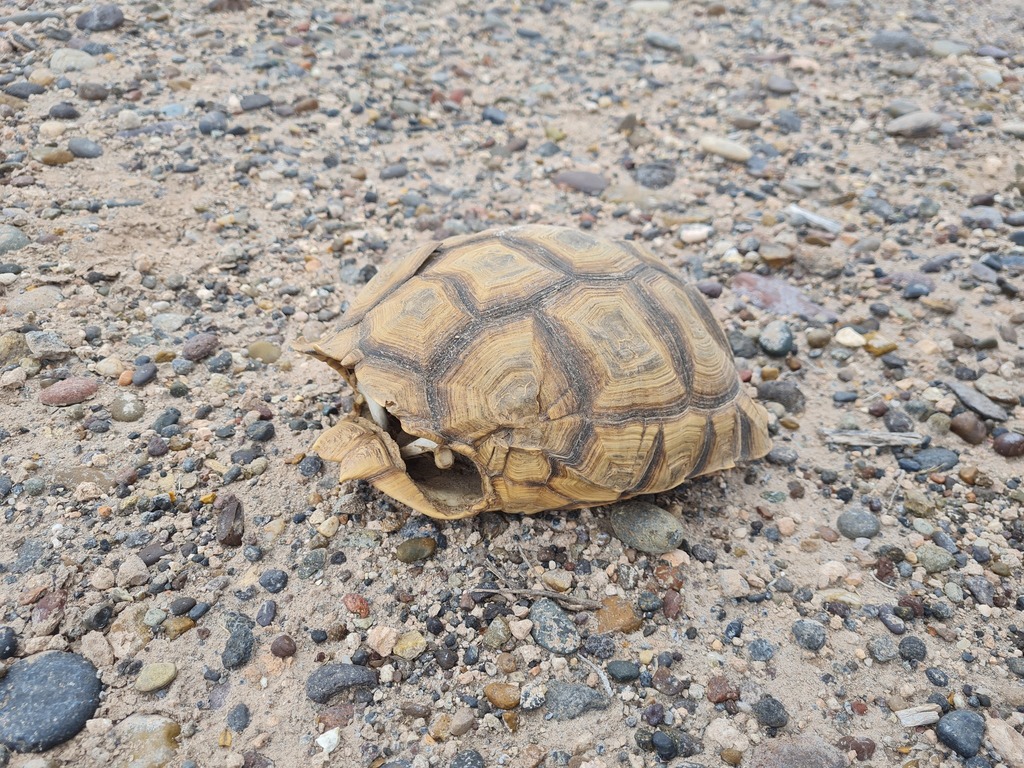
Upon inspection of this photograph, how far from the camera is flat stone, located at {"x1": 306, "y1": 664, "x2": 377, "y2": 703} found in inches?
104

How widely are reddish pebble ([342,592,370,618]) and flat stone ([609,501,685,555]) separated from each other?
1.15 metres

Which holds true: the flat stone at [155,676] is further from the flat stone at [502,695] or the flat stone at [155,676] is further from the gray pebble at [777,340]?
the gray pebble at [777,340]

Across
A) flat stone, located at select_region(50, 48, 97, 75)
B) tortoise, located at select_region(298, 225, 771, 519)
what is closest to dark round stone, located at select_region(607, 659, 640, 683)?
tortoise, located at select_region(298, 225, 771, 519)

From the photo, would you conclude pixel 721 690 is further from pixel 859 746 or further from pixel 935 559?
pixel 935 559

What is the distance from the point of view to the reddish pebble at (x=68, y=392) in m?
3.43

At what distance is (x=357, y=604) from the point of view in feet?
9.62

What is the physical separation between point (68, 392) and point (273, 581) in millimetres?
1491

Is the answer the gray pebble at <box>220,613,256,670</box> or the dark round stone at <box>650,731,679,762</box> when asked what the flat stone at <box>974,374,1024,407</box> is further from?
the gray pebble at <box>220,613,256,670</box>

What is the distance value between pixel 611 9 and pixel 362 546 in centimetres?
747

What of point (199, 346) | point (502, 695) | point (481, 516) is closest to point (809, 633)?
point (502, 695)

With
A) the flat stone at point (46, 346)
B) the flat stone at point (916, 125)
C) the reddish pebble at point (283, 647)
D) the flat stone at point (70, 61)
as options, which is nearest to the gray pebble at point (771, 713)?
the reddish pebble at point (283, 647)

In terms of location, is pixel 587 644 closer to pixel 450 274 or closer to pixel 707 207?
pixel 450 274

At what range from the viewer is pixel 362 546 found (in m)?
3.15

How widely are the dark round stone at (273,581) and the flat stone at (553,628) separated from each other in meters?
1.05
